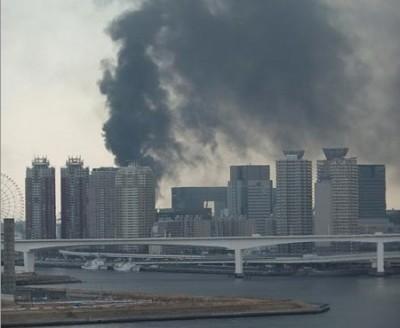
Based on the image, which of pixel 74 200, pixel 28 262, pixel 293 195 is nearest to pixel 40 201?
pixel 74 200

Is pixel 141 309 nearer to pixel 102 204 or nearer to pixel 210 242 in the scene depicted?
pixel 210 242

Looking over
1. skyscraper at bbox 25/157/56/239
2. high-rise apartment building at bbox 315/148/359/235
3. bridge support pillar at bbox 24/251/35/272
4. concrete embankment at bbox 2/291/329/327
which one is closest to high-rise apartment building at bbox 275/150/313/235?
high-rise apartment building at bbox 315/148/359/235

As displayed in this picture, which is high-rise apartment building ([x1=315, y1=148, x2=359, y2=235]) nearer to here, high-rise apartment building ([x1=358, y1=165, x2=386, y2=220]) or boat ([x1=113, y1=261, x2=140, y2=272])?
high-rise apartment building ([x1=358, y1=165, x2=386, y2=220])

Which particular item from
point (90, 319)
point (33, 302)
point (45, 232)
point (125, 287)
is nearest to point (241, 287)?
point (125, 287)

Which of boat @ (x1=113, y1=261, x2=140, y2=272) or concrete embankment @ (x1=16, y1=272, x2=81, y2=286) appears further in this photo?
boat @ (x1=113, y1=261, x2=140, y2=272)

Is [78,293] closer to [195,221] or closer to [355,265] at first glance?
[355,265]

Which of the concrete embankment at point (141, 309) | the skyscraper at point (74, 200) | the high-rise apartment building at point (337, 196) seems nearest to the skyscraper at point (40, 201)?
the skyscraper at point (74, 200)
